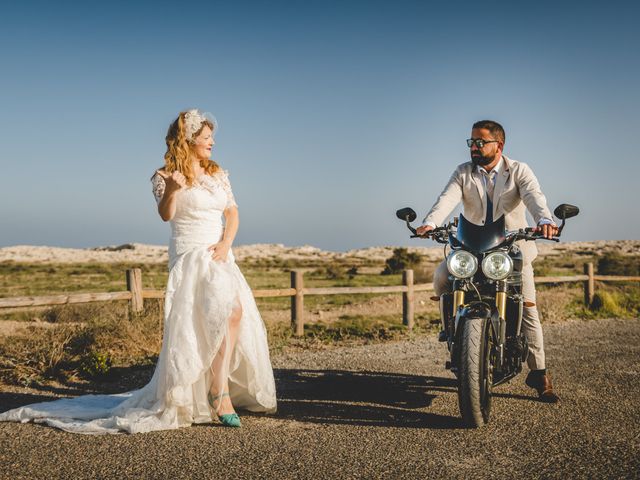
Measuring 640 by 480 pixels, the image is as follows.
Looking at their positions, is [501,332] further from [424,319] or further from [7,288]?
[7,288]

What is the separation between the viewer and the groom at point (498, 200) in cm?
470

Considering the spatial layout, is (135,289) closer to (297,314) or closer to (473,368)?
(297,314)

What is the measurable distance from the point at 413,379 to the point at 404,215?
203 cm

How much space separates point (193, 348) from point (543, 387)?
9.05 feet

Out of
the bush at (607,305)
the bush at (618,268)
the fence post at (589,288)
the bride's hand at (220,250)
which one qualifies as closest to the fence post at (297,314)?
the bride's hand at (220,250)

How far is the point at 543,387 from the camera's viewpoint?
4.94 meters

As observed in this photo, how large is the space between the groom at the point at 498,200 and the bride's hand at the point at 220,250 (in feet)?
4.80

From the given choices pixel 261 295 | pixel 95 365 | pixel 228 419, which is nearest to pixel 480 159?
pixel 228 419

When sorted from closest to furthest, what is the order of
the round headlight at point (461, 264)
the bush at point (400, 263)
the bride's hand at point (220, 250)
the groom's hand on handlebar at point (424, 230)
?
the round headlight at point (461, 264), the bride's hand at point (220, 250), the groom's hand on handlebar at point (424, 230), the bush at point (400, 263)

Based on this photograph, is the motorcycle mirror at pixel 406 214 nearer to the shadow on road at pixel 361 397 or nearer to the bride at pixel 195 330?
the bride at pixel 195 330

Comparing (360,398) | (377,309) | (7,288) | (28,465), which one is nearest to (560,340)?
(360,398)

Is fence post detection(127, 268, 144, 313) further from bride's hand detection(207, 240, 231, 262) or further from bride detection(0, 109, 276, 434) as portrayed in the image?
bride's hand detection(207, 240, 231, 262)

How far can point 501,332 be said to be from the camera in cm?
418

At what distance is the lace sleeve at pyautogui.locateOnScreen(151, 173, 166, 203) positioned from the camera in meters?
4.48
